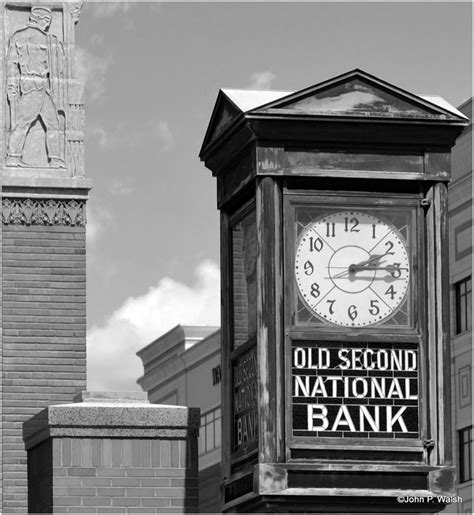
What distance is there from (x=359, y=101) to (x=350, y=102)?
0.07 m

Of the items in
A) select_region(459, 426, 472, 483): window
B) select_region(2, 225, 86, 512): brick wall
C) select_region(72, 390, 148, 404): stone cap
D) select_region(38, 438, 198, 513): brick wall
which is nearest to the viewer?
select_region(38, 438, 198, 513): brick wall

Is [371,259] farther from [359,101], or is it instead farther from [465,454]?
[465,454]

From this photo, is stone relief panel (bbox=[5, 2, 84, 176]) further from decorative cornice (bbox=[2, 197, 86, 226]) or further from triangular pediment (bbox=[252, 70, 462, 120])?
triangular pediment (bbox=[252, 70, 462, 120])

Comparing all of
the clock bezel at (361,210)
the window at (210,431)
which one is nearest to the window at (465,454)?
the window at (210,431)

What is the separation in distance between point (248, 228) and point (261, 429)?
158 cm

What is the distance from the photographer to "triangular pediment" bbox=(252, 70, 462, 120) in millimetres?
12711

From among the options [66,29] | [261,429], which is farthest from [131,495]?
[66,29]

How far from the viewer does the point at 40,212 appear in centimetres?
2561

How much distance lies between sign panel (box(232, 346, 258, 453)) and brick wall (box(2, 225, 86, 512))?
10.9m

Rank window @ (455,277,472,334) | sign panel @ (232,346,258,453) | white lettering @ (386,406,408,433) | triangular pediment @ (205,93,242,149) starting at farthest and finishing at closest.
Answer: window @ (455,277,472,334), triangular pediment @ (205,93,242,149), sign panel @ (232,346,258,453), white lettering @ (386,406,408,433)

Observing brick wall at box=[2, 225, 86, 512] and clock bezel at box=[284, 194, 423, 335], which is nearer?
clock bezel at box=[284, 194, 423, 335]

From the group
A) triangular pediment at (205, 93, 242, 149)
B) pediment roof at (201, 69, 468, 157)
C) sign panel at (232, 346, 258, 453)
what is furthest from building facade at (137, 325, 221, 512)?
pediment roof at (201, 69, 468, 157)

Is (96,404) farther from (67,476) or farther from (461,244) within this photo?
(461,244)

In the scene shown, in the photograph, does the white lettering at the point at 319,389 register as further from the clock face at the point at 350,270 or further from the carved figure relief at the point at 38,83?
the carved figure relief at the point at 38,83
